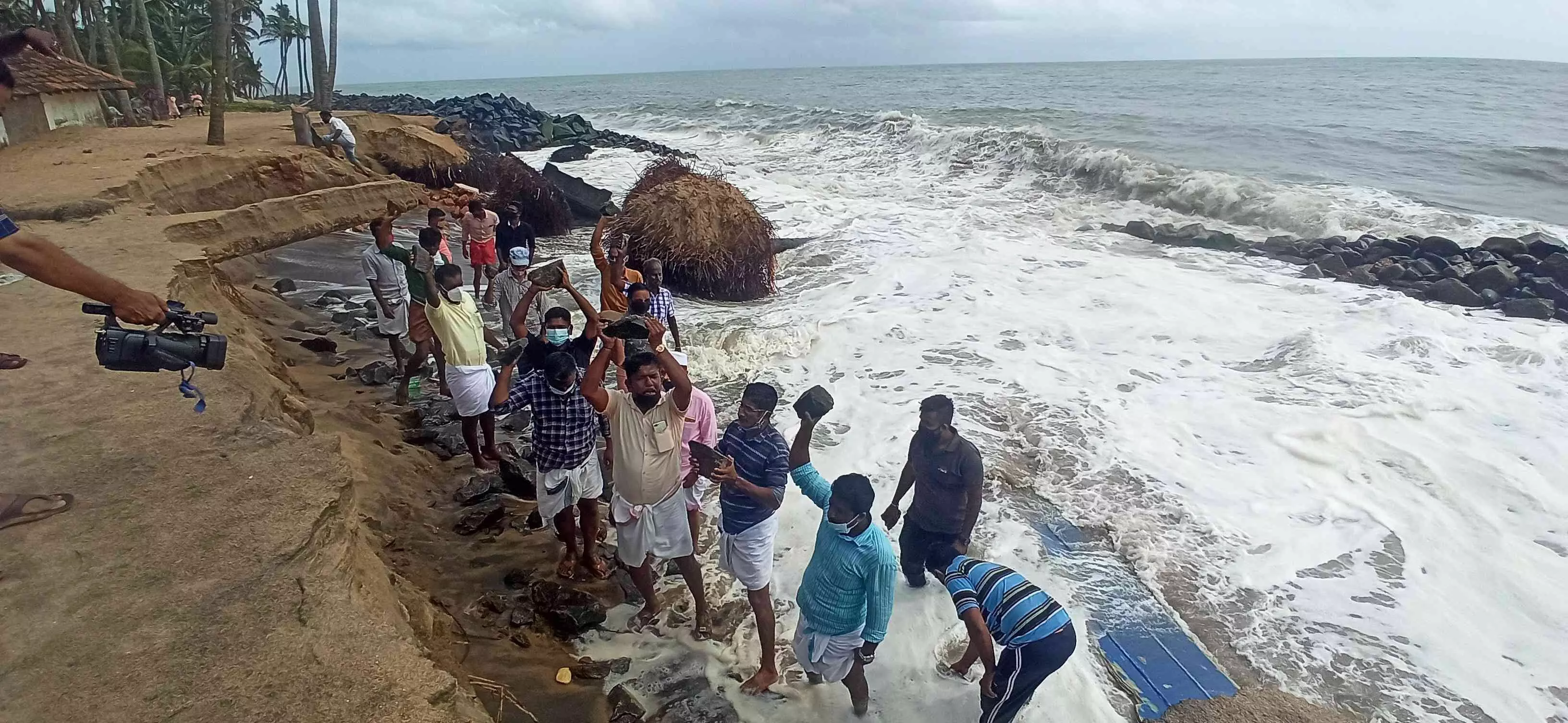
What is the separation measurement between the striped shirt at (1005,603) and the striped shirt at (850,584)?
29cm

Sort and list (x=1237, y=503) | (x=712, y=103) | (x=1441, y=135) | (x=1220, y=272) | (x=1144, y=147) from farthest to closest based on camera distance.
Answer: (x=712, y=103) → (x=1441, y=135) → (x=1144, y=147) → (x=1220, y=272) → (x=1237, y=503)

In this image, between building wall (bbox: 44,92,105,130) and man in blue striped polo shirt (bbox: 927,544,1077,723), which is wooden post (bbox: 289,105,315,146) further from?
man in blue striped polo shirt (bbox: 927,544,1077,723)

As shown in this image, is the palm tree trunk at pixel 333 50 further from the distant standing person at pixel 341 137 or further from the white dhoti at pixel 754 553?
the white dhoti at pixel 754 553

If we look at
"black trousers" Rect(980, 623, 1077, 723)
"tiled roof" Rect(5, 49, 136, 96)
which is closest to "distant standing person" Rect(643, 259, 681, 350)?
"black trousers" Rect(980, 623, 1077, 723)

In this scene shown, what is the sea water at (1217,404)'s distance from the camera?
13.6ft

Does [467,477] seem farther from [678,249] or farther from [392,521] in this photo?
[678,249]

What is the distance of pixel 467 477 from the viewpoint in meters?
5.62

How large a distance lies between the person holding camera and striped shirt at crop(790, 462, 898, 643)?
2.74 m

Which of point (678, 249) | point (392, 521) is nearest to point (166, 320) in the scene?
point (392, 521)

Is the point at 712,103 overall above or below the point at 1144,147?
above

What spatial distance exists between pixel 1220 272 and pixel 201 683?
11.9m

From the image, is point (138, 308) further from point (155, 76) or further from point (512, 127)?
point (512, 127)

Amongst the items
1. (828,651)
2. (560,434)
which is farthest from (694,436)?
(828,651)

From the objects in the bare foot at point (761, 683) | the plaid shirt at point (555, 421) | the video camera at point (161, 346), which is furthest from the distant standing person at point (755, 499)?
the video camera at point (161, 346)
